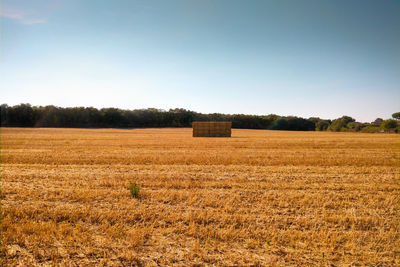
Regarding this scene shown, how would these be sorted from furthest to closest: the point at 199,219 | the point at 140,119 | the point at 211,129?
the point at 140,119
the point at 211,129
the point at 199,219

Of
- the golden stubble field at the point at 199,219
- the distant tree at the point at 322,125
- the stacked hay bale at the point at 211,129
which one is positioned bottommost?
the golden stubble field at the point at 199,219

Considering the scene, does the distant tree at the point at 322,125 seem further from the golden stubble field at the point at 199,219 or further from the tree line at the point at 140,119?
the golden stubble field at the point at 199,219

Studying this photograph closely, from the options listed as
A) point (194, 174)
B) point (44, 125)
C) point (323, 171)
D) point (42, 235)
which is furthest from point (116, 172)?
point (44, 125)

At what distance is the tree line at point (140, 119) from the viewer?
247 ft

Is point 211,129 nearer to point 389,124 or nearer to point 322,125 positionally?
point 389,124

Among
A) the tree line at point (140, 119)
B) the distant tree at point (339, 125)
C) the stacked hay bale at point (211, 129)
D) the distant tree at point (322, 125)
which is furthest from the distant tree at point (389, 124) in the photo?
the stacked hay bale at point (211, 129)

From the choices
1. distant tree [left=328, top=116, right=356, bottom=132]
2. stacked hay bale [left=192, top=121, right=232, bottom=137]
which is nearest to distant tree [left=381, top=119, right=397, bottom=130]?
distant tree [left=328, top=116, right=356, bottom=132]

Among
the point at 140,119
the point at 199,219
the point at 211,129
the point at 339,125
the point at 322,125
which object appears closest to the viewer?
the point at 199,219

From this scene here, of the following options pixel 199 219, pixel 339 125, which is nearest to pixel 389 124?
pixel 339 125

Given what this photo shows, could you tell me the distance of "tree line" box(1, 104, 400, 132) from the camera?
247ft

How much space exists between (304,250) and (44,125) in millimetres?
93431

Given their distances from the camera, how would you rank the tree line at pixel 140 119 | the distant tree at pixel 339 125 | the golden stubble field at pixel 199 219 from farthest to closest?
the distant tree at pixel 339 125
the tree line at pixel 140 119
the golden stubble field at pixel 199 219

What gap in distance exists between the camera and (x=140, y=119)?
8394cm

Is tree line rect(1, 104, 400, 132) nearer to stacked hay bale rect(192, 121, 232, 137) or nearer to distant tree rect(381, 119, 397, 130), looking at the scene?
distant tree rect(381, 119, 397, 130)
